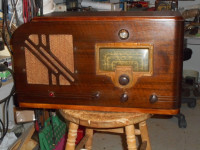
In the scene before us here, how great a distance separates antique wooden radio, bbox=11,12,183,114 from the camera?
81 cm

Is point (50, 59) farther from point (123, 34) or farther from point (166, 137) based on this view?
point (166, 137)

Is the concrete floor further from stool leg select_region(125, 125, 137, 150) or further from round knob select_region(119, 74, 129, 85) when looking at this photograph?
round knob select_region(119, 74, 129, 85)

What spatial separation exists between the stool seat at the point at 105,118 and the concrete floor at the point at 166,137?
2.76ft

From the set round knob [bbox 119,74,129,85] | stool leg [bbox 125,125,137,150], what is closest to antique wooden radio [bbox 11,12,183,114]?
round knob [bbox 119,74,129,85]

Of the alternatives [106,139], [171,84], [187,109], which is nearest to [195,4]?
[187,109]

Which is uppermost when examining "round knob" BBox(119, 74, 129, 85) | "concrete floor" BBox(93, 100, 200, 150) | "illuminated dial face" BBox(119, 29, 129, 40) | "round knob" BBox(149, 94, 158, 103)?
"illuminated dial face" BBox(119, 29, 129, 40)

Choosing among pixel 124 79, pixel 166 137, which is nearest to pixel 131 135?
pixel 124 79

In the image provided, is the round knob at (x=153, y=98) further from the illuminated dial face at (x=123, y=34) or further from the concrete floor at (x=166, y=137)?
the concrete floor at (x=166, y=137)

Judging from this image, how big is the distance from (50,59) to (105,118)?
0.27 meters

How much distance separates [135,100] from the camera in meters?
0.87

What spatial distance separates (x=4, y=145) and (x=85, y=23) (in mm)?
831

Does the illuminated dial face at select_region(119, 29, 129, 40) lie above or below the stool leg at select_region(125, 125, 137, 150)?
above

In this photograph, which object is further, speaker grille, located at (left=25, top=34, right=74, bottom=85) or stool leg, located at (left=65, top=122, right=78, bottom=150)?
stool leg, located at (left=65, top=122, right=78, bottom=150)

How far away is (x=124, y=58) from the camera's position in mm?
848
